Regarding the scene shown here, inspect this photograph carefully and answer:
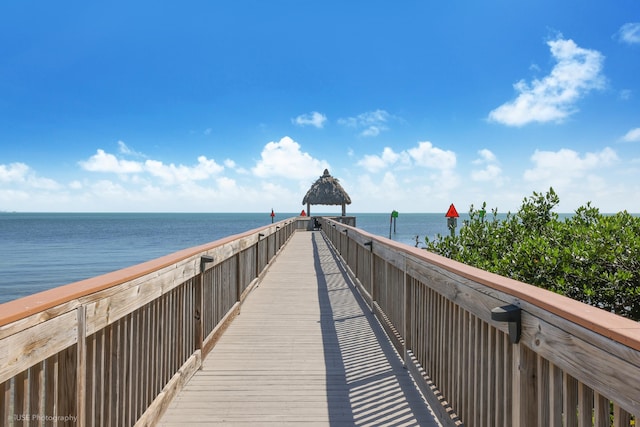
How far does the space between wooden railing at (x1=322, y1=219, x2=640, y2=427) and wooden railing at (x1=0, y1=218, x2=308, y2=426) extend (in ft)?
6.19

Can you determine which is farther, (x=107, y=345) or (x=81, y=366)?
(x=107, y=345)

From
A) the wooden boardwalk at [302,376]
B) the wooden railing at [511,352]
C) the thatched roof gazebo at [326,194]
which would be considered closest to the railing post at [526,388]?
the wooden railing at [511,352]

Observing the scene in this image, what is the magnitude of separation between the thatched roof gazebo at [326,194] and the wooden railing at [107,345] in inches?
1147

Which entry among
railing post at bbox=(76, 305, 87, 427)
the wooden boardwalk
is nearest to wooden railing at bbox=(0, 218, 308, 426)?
railing post at bbox=(76, 305, 87, 427)

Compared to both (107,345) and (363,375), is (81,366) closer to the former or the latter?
(107,345)

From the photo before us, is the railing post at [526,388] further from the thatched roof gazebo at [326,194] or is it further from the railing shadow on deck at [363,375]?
the thatched roof gazebo at [326,194]

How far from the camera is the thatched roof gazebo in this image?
33375 mm

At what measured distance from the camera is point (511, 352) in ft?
6.54

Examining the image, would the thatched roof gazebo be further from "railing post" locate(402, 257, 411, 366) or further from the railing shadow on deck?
→ "railing post" locate(402, 257, 411, 366)

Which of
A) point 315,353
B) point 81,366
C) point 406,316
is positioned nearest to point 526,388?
point 81,366

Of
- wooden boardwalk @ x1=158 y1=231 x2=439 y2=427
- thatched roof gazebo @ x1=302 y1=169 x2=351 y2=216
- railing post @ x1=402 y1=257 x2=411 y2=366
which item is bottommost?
wooden boardwalk @ x1=158 y1=231 x2=439 y2=427

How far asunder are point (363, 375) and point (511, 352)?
80.5 inches

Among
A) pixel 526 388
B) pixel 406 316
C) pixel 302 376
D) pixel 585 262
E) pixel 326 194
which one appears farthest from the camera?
pixel 326 194

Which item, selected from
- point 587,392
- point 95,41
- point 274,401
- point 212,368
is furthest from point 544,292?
point 95,41
